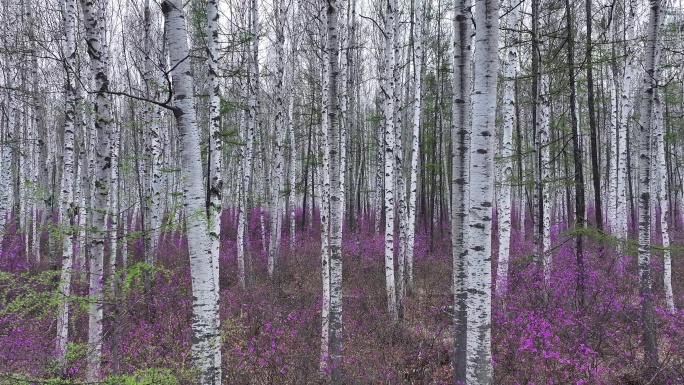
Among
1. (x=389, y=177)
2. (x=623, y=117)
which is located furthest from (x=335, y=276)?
(x=623, y=117)

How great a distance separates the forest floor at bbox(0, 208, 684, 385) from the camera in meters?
4.87

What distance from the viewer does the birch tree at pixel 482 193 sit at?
9.90ft

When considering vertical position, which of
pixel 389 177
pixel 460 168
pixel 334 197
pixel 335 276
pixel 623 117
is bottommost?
pixel 335 276

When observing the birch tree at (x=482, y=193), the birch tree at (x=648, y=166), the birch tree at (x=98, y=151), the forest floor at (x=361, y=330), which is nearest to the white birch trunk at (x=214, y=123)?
the forest floor at (x=361, y=330)

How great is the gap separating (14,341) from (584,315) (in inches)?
390

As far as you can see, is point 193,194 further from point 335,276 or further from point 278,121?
point 278,121

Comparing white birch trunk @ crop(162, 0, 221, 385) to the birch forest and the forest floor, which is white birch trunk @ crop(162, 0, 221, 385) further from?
the forest floor

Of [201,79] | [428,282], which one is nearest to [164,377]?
[428,282]

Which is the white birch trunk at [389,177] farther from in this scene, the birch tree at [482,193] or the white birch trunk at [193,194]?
the white birch trunk at [193,194]

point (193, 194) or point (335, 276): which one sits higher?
point (193, 194)

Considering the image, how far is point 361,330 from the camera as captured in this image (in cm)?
695

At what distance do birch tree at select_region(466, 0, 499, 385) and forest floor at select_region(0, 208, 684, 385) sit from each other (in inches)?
93.7

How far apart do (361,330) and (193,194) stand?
5.00 m

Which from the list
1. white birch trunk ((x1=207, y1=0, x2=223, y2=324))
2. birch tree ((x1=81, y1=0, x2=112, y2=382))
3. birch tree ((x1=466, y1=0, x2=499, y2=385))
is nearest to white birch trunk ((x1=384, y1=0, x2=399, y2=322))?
white birch trunk ((x1=207, y1=0, x2=223, y2=324))
